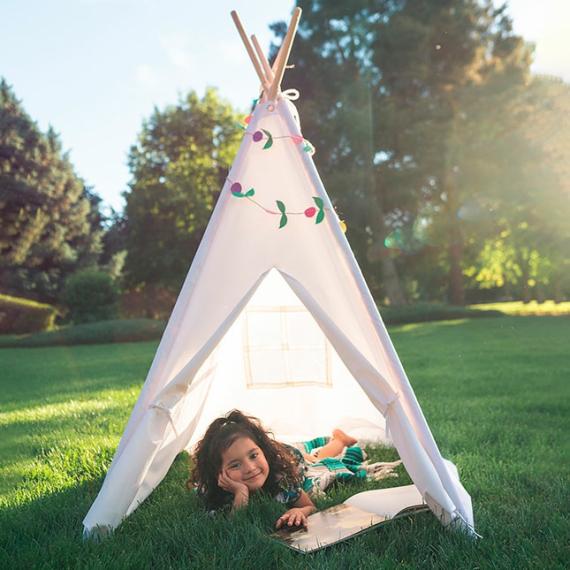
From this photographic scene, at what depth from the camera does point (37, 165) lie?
65.5ft

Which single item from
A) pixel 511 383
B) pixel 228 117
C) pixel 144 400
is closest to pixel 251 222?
pixel 144 400

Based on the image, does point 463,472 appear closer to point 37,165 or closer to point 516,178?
point 516,178

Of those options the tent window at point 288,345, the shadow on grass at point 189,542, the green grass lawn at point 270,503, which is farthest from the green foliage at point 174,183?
the shadow on grass at point 189,542

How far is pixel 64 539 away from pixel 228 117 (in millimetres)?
21965

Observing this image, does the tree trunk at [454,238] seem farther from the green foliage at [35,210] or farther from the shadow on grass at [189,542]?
the shadow on grass at [189,542]

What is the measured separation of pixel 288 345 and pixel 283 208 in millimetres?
1444

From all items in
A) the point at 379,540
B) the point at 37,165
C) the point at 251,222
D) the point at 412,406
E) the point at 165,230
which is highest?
the point at 37,165

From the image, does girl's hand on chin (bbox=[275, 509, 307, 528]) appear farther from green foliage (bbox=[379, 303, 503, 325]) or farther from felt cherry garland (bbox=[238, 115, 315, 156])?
green foliage (bbox=[379, 303, 503, 325])

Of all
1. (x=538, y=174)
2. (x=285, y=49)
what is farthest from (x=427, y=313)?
(x=285, y=49)

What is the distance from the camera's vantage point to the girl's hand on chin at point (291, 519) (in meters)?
2.58

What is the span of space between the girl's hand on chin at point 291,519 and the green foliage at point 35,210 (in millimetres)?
18380

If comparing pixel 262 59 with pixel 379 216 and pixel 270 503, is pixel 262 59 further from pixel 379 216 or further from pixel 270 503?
pixel 379 216

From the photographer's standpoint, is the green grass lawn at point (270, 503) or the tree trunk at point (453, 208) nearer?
the green grass lawn at point (270, 503)

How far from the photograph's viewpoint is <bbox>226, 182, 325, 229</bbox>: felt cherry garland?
2941 mm
